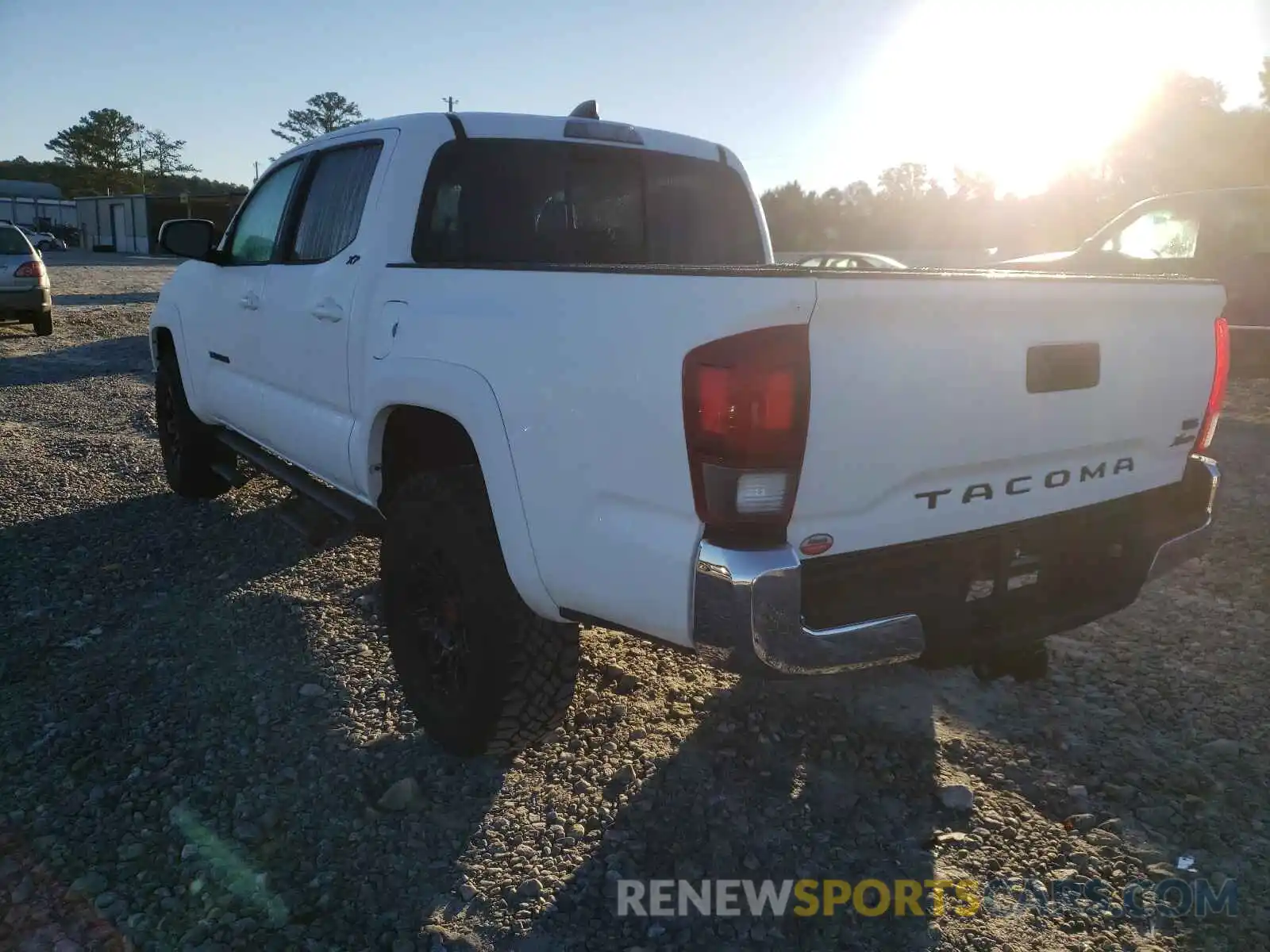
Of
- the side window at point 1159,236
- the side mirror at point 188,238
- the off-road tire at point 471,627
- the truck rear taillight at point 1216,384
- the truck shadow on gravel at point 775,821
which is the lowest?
the truck shadow on gravel at point 775,821

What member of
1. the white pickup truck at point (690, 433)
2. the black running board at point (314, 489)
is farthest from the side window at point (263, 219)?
the black running board at point (314, 489)

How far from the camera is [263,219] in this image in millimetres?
4461

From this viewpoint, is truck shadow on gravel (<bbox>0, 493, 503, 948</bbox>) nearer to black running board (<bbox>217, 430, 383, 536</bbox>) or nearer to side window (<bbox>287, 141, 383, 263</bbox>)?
black running board (<bbox>217, 430, 383, 536</bbox>)

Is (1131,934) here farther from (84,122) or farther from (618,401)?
(84,122)

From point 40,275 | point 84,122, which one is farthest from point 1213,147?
point 84,122

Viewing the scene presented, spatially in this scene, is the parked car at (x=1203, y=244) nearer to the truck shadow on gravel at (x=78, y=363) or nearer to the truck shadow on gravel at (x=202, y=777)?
the truck shadow on gravel at (x=202, y=777)

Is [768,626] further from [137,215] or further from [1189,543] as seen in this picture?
[137,215]

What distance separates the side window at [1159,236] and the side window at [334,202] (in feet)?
24.7

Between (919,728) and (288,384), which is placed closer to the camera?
(919,728)

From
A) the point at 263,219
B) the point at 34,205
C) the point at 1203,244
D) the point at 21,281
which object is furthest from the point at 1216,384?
the point at 34,205

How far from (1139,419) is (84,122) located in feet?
310

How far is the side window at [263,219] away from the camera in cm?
423

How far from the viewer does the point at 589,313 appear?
7.33ft

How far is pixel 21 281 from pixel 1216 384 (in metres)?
14.5
